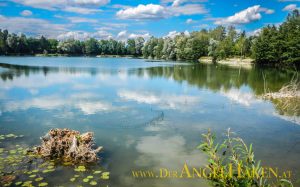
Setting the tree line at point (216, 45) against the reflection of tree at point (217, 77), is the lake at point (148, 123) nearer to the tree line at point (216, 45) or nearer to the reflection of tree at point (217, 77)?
the reflection of tree at point (217, 77)

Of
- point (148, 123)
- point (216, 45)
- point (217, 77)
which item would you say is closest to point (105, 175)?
point (148, 123)

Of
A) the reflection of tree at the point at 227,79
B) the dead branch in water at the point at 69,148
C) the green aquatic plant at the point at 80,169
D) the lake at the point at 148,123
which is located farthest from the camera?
the reflection of tree at the point at 227,79

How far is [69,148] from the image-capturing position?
13.9 metres

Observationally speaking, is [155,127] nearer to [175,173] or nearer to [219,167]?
[175,173]

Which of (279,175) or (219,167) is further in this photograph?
(279,175)

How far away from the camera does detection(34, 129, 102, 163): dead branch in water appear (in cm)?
1347

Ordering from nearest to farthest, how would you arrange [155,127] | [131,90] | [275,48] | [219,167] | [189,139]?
[219,167]
[189,139]
[155,127]
[131,90]
[275,48]

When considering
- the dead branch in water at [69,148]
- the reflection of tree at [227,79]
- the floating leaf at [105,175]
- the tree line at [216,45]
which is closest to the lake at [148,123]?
the floating leaf at [105,175]

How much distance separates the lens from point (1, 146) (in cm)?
1504

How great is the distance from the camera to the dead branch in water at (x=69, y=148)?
13.5 m

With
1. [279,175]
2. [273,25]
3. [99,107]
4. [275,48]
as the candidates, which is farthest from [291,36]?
[279,175]

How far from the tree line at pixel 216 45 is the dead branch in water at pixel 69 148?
239 feet

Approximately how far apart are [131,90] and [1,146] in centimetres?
2179

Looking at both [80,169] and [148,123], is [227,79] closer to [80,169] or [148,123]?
[148,123]
